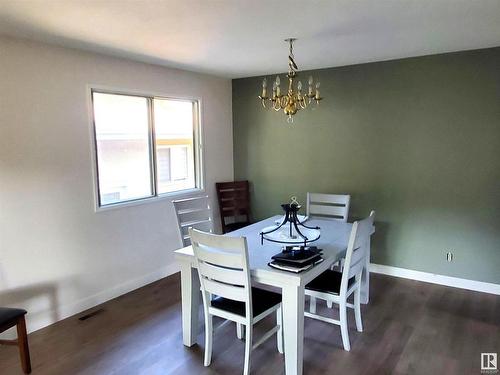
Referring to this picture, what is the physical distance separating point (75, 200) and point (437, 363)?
3.16m

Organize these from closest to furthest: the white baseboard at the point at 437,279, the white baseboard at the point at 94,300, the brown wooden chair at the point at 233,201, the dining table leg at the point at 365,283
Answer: the white baseboard at the point at 94,300
the dining table leg at the point at 365,283
the white baseboard at the point at 437,279
the brown wooden chair at the point at 233,201

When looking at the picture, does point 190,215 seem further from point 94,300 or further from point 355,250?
point 355,250

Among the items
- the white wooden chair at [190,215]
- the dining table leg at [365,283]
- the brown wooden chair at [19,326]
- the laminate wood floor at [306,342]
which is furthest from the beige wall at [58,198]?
the dining table leg at [365,283]

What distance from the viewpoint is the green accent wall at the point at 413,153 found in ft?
11.9

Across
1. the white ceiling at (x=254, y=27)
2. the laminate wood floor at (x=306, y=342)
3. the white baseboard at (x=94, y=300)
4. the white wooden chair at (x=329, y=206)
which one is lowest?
the laminate wood floor at (x=306, y=342)

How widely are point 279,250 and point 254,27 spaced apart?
5.32ft

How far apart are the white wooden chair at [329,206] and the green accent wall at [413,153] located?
494mm

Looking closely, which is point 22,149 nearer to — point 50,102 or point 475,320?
point 50,102

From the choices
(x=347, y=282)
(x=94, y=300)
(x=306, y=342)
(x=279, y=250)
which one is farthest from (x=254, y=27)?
(x=94, y=300)

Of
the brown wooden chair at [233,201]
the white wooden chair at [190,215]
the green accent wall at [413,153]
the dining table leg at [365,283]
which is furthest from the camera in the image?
the brown wooden chair at [233,201]

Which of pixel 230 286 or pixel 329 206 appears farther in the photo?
pixel 329 206

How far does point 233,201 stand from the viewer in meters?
5.02

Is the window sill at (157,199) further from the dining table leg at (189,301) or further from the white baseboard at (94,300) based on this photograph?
the dining table leg at (189,301)

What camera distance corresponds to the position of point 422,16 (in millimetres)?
2510
